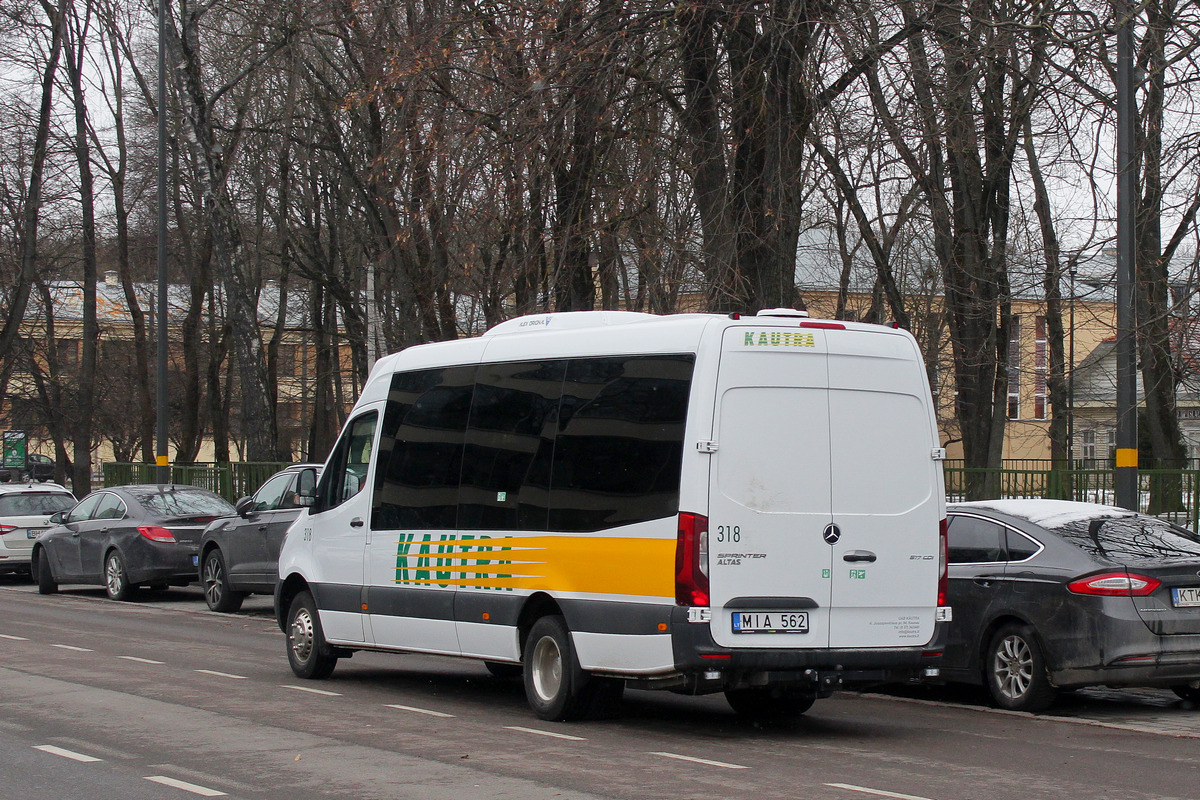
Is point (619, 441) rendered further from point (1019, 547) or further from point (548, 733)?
point (1019, 547)

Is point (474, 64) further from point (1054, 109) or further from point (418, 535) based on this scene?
point (418, 535)

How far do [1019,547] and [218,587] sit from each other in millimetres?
12305

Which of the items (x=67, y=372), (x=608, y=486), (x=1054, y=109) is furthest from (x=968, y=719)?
(x=67, y=372)

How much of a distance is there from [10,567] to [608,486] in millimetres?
19139

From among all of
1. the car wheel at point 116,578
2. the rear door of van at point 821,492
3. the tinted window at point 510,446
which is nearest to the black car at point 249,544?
the car wheel at point 116,578

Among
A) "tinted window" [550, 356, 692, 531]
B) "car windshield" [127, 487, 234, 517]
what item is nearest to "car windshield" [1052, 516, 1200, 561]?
"tinted window" [550, 356, 692, 531]

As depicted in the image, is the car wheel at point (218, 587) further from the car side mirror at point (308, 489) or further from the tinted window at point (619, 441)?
the tinted window at point (619, 441)

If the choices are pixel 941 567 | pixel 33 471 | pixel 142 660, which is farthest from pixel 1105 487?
pixel 33 471

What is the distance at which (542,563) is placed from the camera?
952 centimetres

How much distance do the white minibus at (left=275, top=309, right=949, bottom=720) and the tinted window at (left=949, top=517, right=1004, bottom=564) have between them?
1686 mm

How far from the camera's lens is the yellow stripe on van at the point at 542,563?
8.70 meters

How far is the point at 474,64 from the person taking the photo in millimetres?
17141

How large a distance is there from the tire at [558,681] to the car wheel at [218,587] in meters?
10.6

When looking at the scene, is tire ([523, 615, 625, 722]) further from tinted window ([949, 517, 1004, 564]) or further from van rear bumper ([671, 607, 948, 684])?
tinted window ([949, 517, 1004, 564])
